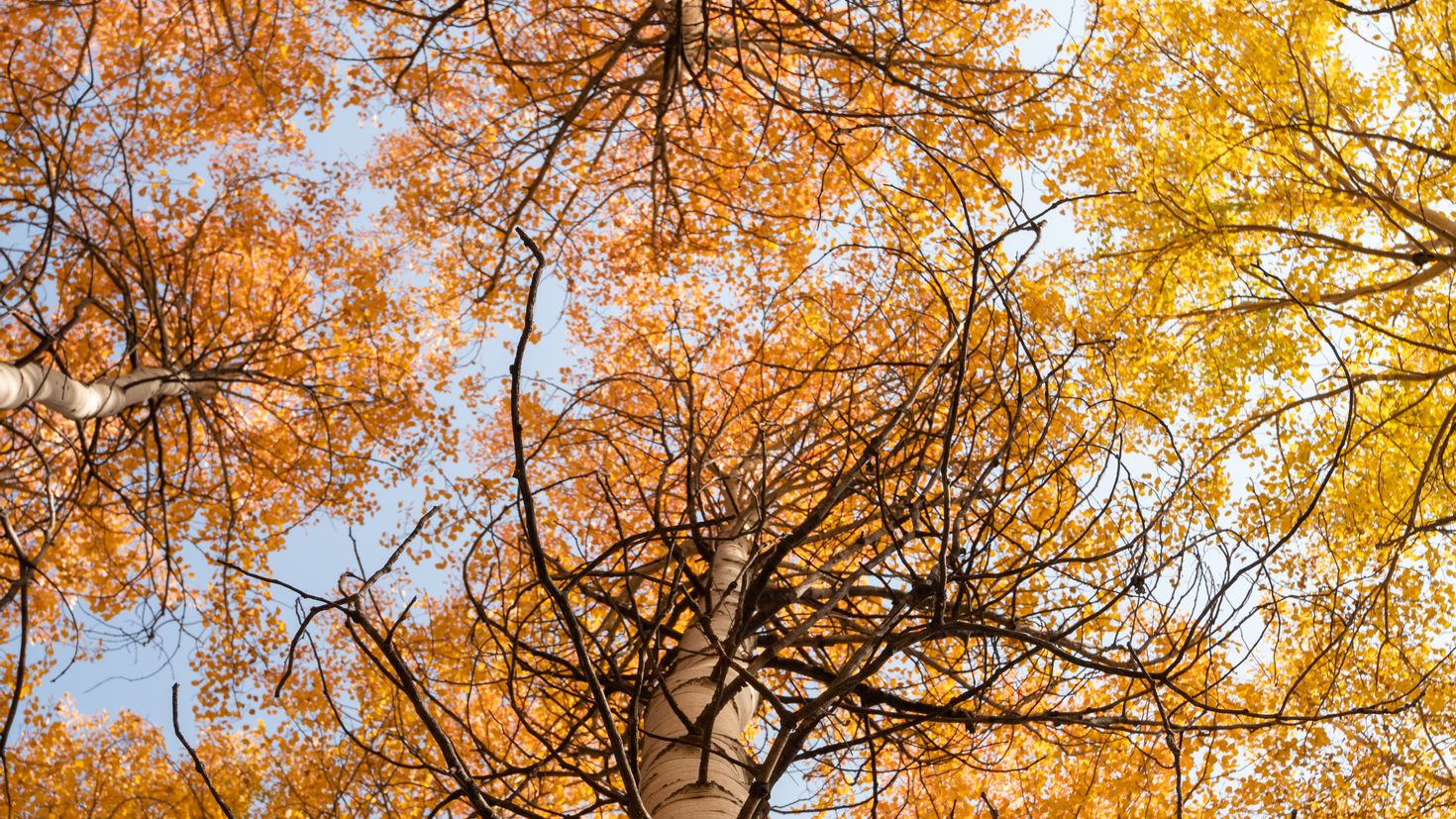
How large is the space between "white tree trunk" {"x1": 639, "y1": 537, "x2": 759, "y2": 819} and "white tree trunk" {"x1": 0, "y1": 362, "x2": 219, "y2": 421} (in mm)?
2737

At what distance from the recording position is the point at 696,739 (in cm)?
229

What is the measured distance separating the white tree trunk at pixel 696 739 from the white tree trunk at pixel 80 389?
8.98 feet

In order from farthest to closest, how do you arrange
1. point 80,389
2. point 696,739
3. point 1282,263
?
1. point 1282,263
2. point 80,389
3. point 696,739

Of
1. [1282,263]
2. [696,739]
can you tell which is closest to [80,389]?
[696,739]

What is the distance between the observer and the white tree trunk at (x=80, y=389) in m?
3.58

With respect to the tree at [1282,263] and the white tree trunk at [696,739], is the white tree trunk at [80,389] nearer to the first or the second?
the white tree trunk at [696,739]

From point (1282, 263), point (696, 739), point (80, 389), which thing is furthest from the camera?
point (1282, 263)

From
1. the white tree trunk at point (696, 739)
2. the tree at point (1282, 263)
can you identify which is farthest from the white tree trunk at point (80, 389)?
the tree at point (1282, 263)

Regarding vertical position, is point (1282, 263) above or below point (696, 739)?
above

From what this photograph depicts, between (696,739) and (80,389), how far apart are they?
11.4 ft

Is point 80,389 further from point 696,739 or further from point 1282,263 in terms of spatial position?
point 1282,263

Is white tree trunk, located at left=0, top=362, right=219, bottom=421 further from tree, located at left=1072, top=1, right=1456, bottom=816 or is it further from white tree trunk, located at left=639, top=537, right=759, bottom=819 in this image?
tree, located at left=1072, top=1, right=1456, bottom=816

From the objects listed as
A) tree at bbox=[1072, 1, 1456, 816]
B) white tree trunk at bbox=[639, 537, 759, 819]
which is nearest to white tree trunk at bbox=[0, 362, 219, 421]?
white tree trunk at bbox=[639, 537, 759, 819]

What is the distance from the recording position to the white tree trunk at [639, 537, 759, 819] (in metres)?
2.17
